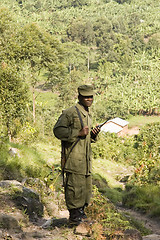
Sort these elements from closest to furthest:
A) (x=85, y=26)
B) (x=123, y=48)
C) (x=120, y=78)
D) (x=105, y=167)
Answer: (x=105, y=167)
(x=120, y=78)
(x=123, y=48)
(x=85, y=26)

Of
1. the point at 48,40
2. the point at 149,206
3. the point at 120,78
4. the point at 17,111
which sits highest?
the point at 48,40

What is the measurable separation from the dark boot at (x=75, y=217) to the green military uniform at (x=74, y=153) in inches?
6.7

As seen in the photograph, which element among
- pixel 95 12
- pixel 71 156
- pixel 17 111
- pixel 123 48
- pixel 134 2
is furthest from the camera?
pixel 134 2

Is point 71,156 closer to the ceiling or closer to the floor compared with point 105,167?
closer to the ceiling

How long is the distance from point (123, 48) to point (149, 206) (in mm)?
49014

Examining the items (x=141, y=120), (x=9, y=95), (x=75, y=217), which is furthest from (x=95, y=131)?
(x=141, y=120)

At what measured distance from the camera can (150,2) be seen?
9138cm

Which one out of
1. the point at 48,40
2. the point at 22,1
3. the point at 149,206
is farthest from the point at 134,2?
the point at 149,206

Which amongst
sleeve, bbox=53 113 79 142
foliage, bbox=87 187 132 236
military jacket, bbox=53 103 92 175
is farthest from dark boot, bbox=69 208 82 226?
sleeve, bbox=53 113 79 142

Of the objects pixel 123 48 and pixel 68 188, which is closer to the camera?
pixel 68 188

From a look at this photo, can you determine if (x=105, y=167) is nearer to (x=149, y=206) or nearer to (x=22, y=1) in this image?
(x=149, y=206)

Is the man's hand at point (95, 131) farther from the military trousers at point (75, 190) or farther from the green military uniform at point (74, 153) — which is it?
the military trousers at point (75, 190)

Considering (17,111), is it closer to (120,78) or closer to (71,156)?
(71,156)

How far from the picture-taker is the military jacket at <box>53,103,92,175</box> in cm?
385
